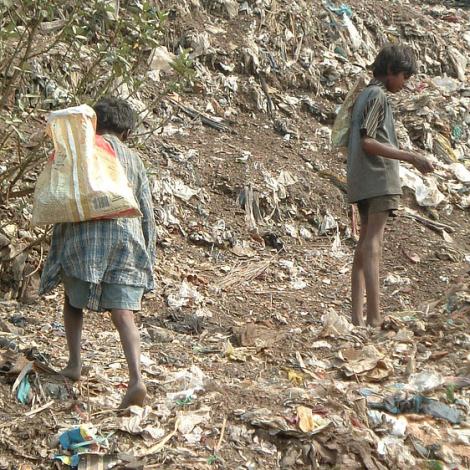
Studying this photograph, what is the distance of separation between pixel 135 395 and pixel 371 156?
222cm

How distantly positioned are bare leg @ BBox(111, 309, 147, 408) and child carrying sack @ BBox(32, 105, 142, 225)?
43 cm

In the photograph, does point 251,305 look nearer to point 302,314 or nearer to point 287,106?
point 302,314

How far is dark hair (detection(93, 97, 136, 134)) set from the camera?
147 inches

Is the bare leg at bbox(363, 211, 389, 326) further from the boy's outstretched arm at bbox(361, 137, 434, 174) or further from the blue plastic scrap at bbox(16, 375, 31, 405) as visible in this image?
the blue plastic scrap at bbox(16, 375, 31, 405)

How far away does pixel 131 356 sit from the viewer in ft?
11.6

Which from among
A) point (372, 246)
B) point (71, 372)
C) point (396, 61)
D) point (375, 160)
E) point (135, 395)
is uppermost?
point (396, 61)

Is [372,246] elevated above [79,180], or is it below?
below

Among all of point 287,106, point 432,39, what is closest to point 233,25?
point 287,106

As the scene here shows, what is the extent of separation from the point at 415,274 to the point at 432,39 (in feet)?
15.4

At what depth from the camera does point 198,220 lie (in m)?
6.64

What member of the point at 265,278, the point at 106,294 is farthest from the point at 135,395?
the point at 265,278

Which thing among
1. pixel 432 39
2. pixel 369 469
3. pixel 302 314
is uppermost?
pixel 432 39

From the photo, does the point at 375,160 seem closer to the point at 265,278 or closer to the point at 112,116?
the point at 265,278

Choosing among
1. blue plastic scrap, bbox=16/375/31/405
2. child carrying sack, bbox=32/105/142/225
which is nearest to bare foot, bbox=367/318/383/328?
child carrying sack, bbox=32/105/142/225
